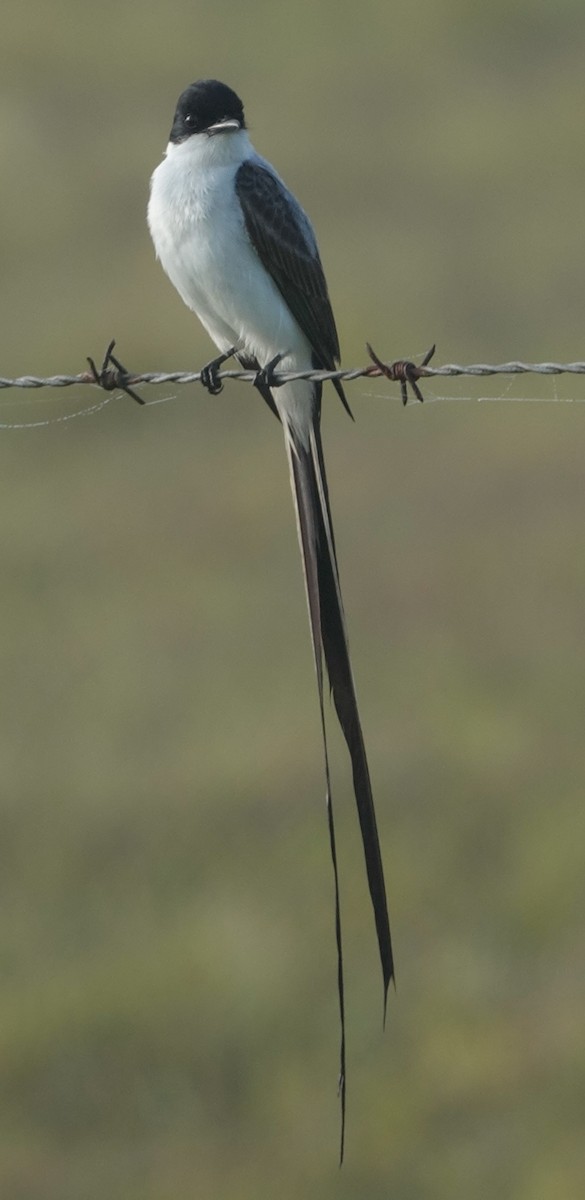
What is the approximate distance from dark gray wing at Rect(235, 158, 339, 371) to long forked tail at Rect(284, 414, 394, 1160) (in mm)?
509

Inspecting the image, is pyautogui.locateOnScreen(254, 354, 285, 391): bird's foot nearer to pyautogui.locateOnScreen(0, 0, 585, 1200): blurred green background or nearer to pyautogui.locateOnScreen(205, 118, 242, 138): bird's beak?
pyautogui.locateOnScreen(205, 118, 242, 138): bird's beak

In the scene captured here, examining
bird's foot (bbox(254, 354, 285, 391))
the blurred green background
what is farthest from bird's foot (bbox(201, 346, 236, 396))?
the blurred green background

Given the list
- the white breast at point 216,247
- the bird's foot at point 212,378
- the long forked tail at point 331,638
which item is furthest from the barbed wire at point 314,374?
the long forked tail at point 331,638

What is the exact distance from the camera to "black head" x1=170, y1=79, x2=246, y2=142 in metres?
6.34

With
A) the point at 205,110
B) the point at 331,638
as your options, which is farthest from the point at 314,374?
the point at 205,110

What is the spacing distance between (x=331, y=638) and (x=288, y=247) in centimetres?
130

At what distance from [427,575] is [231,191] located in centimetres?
790

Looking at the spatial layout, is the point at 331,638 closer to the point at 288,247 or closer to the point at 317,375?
the point at 317,375

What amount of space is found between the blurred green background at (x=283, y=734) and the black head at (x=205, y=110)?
4.12 meters

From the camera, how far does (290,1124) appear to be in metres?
8.83

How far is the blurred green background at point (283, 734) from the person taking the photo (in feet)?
29.5

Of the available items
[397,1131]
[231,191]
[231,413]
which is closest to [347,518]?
[231,413]

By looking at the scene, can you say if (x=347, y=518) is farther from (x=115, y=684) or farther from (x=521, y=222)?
(x=521, y=222)

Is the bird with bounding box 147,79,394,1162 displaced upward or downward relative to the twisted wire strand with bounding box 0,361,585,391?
upward
